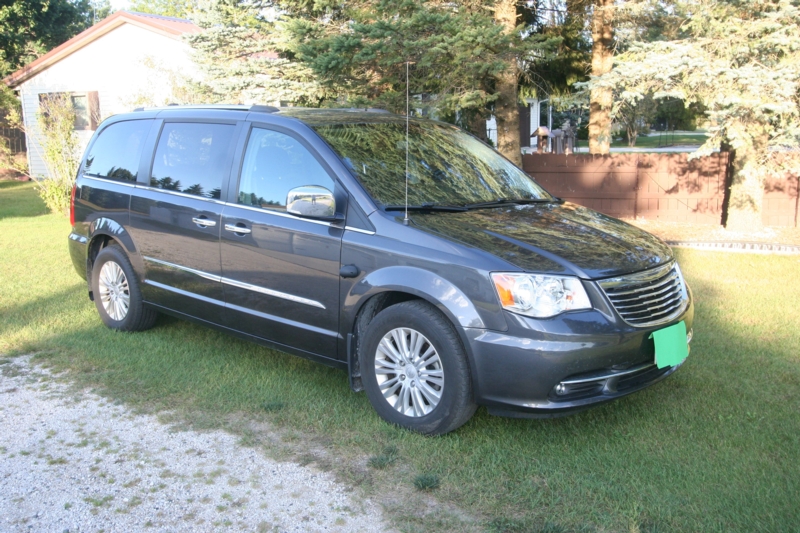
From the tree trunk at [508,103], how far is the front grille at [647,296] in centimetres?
669

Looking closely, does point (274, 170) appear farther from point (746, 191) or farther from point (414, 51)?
point (746, 191)

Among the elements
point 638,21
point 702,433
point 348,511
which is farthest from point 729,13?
point 348,511

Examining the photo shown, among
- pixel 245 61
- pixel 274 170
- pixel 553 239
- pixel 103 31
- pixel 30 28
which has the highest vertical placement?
pixel 30 28

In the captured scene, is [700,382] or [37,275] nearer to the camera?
[700,382]

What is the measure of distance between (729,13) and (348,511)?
8632 millimetres

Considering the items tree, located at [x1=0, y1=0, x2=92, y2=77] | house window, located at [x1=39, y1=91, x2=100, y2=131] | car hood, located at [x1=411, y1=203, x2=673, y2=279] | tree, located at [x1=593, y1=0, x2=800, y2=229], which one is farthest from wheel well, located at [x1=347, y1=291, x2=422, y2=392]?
tree, located at [x1=0, y1=0, x2=92, y2=77]

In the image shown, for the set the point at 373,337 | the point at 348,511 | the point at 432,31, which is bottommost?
the point at 348,511

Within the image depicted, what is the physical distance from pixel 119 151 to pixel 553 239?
397 centimetres

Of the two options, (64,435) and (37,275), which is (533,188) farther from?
(37,275)

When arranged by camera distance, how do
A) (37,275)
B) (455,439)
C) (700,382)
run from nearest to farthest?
1. (455,439)
2. (700,382)
3. (37,275)

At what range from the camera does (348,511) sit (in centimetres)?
343

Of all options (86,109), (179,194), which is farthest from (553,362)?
(86,109)

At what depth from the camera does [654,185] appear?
40.0ft

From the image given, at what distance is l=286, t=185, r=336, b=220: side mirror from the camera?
436cm
